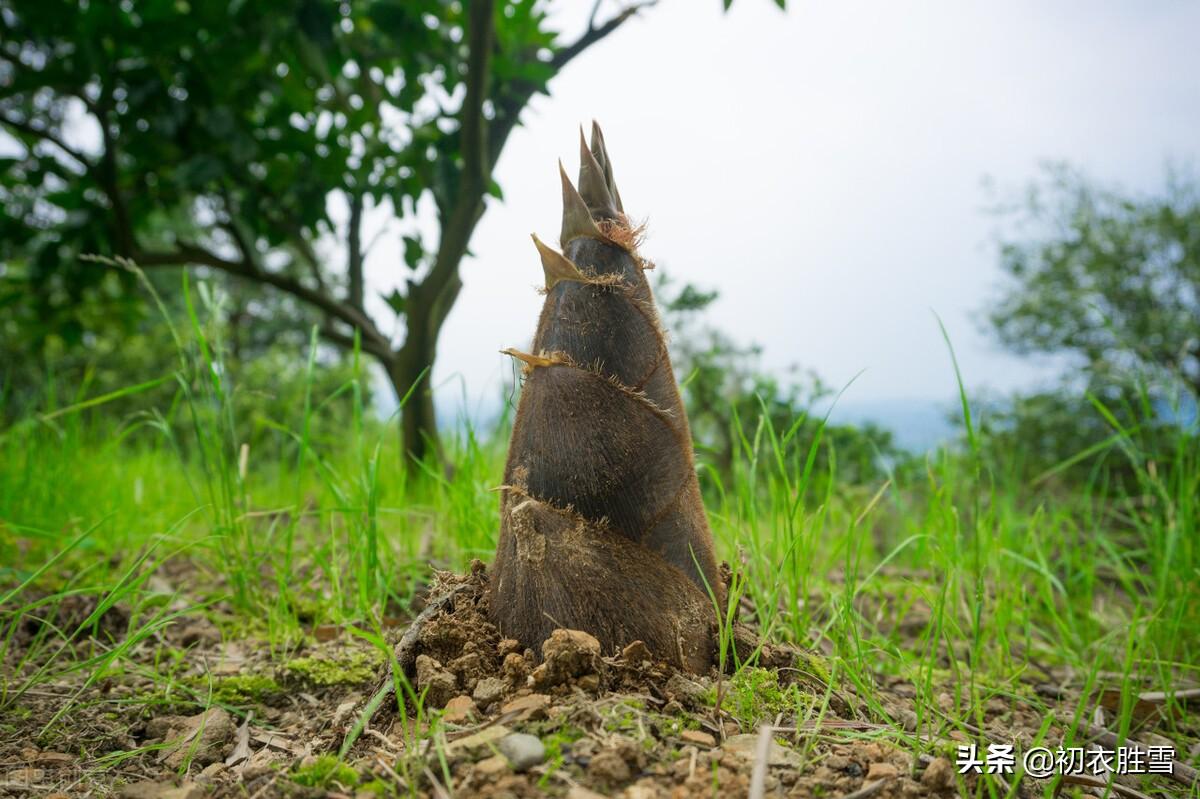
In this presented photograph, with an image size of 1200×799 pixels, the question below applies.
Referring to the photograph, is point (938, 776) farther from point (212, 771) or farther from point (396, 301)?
point (396, 301)

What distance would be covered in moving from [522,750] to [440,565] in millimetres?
1628

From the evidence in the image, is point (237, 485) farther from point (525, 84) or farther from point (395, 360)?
point (525, 84)

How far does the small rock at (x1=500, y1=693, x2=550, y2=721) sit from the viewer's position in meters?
1.37

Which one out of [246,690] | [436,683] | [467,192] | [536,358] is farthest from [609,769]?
[467,192]

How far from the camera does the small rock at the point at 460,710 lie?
1416mm

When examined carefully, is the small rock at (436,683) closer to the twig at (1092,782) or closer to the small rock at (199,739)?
the small rock at (199,739)

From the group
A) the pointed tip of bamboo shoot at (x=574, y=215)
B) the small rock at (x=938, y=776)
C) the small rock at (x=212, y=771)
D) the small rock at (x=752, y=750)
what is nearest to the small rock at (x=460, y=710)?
the small rock at (x=752, y=750)

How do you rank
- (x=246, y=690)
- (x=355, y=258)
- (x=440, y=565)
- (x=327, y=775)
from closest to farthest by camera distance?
(x=327, y=775), (x=246, y=690), (x=440, y=565), (x=355, y=258)

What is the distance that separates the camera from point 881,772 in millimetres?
1368

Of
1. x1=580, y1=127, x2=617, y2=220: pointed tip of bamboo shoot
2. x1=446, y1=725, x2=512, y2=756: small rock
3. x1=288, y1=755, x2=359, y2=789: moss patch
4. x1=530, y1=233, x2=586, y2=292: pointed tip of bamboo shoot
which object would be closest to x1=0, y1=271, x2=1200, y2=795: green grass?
x1=288, y1=755, x2=359, y2=789: moss patch

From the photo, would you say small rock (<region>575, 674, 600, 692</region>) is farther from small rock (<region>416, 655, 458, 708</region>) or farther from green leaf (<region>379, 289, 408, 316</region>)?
green leaf (<region>379, 289, 408, 316</region>)

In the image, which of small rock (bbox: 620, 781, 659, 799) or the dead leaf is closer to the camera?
small rock (bbox: 620, 781, 659, 799)

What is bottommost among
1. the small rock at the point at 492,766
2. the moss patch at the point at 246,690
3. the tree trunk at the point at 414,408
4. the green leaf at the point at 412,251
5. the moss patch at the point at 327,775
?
the moss patch at the point at 246,690

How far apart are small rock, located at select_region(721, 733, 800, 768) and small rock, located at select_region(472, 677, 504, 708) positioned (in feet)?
1.35
